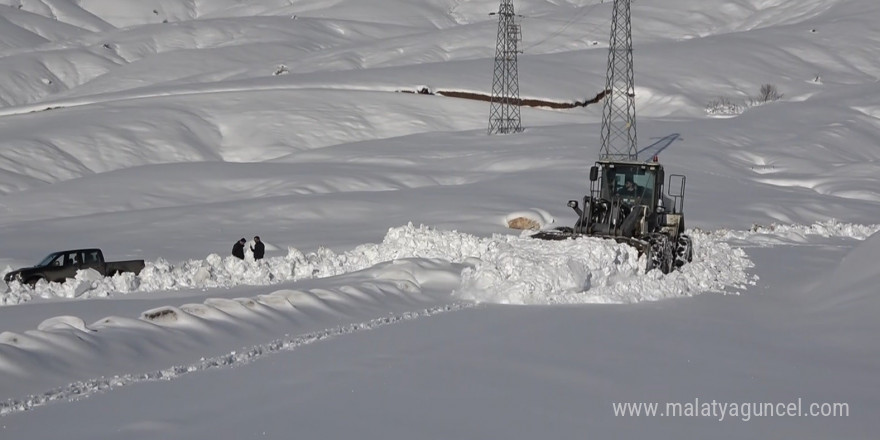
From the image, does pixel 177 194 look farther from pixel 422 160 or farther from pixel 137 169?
pixel 422 160

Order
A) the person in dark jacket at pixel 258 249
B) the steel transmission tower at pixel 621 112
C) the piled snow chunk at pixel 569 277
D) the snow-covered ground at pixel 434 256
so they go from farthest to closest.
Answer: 1. the steel transmission tower at pixel 621 112
2. the person in dark jacket at pixel 258 249
3. the piled snow chunk at pixel 569 277
4. the snow-covered ground at pixel 434 256

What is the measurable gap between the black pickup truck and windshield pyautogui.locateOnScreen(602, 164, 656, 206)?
350 inches

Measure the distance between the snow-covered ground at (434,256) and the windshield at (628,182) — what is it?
1942 millimetres

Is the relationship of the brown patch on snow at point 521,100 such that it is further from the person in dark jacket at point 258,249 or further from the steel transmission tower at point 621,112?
the person in dark jacket at point 258,249

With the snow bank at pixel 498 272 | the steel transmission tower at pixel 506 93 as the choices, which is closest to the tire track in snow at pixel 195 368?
the snow bank at pixel 498 272

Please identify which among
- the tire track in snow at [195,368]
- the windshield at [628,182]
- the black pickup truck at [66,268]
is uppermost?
the windshield at [628,182]

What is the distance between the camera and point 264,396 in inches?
403

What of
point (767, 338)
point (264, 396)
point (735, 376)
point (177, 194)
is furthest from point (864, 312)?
point (177, 194)

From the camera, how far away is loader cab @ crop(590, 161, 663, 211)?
20500mm

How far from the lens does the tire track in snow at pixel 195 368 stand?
10.1 meters

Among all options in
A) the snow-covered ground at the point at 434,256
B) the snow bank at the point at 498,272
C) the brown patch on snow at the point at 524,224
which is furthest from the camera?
the brown patch on snow at the point at 524,224

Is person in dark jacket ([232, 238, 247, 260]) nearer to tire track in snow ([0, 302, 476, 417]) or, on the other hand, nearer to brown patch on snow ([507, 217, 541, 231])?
tire track in snow ([0, 302, 476, 417])

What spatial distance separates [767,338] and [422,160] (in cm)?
2838

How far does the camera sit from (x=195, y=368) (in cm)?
1161
